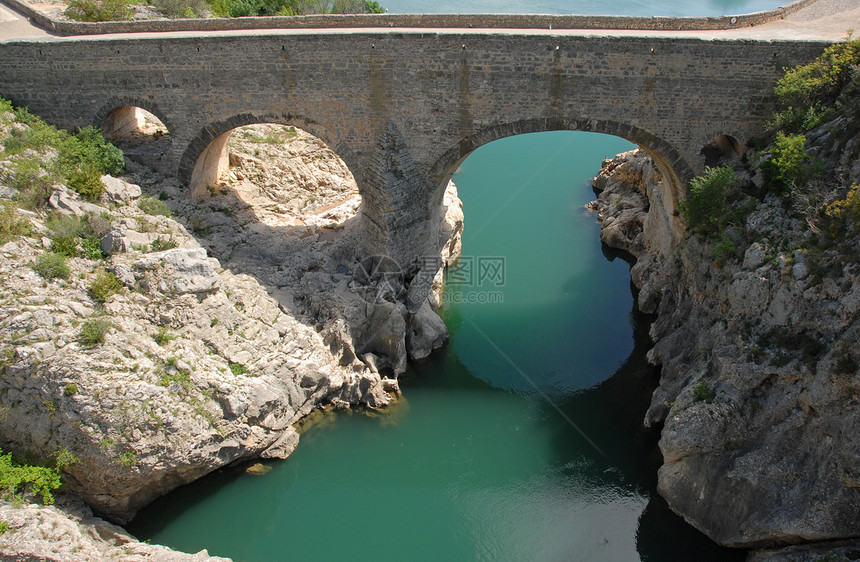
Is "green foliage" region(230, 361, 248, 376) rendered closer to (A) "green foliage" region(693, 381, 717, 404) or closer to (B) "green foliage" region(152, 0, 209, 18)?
(A) "green foliage" region(693, 381, 717, 404)

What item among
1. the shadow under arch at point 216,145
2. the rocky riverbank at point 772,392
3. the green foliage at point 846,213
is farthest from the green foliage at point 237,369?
the green foliage at point 846,213

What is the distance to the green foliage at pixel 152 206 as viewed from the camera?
13.7m

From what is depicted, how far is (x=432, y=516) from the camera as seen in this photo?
11.9m

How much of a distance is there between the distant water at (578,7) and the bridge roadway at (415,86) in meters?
25.3

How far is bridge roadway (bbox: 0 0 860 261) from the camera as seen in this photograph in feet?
41.6

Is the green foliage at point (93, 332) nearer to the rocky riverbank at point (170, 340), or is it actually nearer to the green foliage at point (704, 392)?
the rocky riverbank at point (170, 340)

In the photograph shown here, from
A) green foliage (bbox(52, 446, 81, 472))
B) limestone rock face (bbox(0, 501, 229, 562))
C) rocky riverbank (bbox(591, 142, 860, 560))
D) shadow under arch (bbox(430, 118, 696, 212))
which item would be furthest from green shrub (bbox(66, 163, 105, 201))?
rocky riverbank (bbox(591, 142, 860, 560))

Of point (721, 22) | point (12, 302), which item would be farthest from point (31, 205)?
point (721, 22)

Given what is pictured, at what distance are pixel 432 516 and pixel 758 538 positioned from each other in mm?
5593

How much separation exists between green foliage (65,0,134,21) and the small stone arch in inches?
644

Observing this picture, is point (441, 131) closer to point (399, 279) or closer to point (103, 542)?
point (399, 279)

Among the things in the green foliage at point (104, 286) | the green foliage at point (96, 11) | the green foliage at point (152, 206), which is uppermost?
the green foliage at point (96, 11)

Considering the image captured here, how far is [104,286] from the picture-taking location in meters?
11.5

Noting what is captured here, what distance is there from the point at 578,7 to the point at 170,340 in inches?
1399
